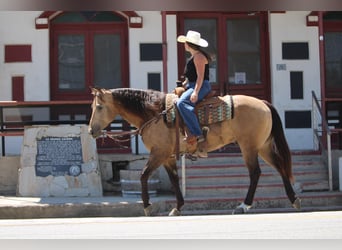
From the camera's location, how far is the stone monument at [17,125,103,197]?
13.5m

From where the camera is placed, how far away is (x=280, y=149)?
35.0 feet

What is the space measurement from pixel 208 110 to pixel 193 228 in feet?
8.04

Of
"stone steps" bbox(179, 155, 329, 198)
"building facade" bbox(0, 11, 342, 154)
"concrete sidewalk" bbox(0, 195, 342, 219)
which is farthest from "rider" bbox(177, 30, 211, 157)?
"building facade" bbox(0, 11, 342, 154)

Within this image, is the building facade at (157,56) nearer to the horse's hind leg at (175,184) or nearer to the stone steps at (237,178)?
the stone steps at (237,178)

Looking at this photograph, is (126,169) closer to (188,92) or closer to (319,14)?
(188,92)

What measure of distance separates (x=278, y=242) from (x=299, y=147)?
8.26 m

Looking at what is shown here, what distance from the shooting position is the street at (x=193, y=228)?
7992 mm

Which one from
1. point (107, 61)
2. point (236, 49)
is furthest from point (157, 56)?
point (236, 49)

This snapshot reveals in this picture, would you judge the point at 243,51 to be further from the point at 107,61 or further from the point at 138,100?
the point at 138,100

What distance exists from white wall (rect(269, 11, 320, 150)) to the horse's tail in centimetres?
476

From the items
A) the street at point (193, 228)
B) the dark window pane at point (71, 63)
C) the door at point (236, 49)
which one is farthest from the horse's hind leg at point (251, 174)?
the dark window pane at point (71, 63)

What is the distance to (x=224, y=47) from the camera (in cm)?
1567

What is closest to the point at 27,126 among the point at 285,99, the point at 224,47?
the point at 224,47

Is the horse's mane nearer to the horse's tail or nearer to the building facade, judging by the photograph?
the horse's tail
